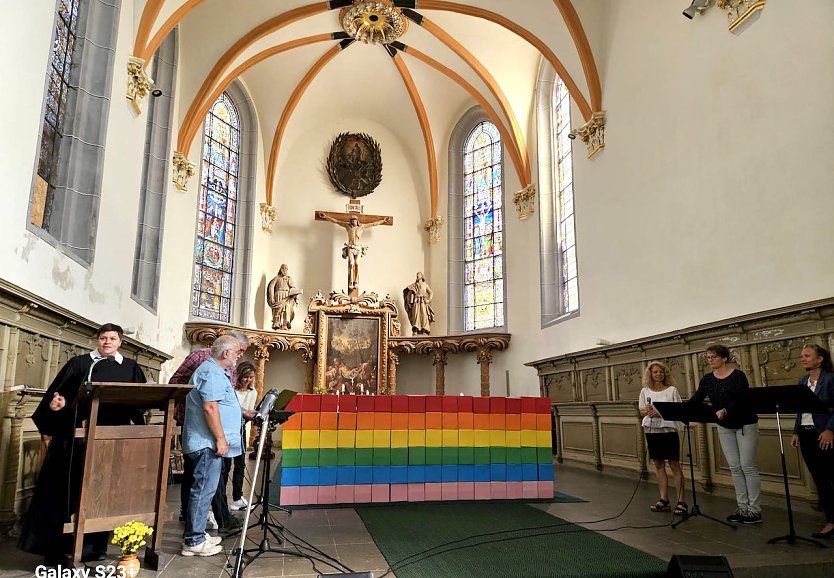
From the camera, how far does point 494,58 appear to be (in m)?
14.4

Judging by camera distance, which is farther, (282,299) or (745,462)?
(282,299)

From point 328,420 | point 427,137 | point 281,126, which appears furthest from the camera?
point 427,137

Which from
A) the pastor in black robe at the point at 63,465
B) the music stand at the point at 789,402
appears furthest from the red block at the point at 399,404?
the music stand at the point at 789,402

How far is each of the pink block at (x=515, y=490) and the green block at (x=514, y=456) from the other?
0.78 ft

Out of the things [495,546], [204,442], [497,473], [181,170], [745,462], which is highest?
[181,170]

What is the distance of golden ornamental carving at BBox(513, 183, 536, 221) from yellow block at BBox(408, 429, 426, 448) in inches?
331

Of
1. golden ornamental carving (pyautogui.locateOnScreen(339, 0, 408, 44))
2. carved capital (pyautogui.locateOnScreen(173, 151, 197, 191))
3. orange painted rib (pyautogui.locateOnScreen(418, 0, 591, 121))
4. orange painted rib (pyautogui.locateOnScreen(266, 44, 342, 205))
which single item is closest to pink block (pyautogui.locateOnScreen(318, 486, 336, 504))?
orange painted rib (pyautogui.locateOnScreen(418, 0, 591, 121))

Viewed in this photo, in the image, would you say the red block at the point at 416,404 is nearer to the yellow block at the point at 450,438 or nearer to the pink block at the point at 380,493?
the yellow block at the point at 450,438

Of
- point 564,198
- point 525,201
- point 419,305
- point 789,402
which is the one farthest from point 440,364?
point 789,402

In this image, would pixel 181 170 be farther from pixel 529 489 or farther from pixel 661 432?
pixel 661 432

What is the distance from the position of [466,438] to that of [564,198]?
7674 millimetres

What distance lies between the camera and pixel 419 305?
15781 mm

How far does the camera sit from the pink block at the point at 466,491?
678 cm

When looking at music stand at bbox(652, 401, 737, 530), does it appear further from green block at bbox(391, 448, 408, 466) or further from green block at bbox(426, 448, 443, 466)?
green block at bbox(391, 448, 408, 466)
